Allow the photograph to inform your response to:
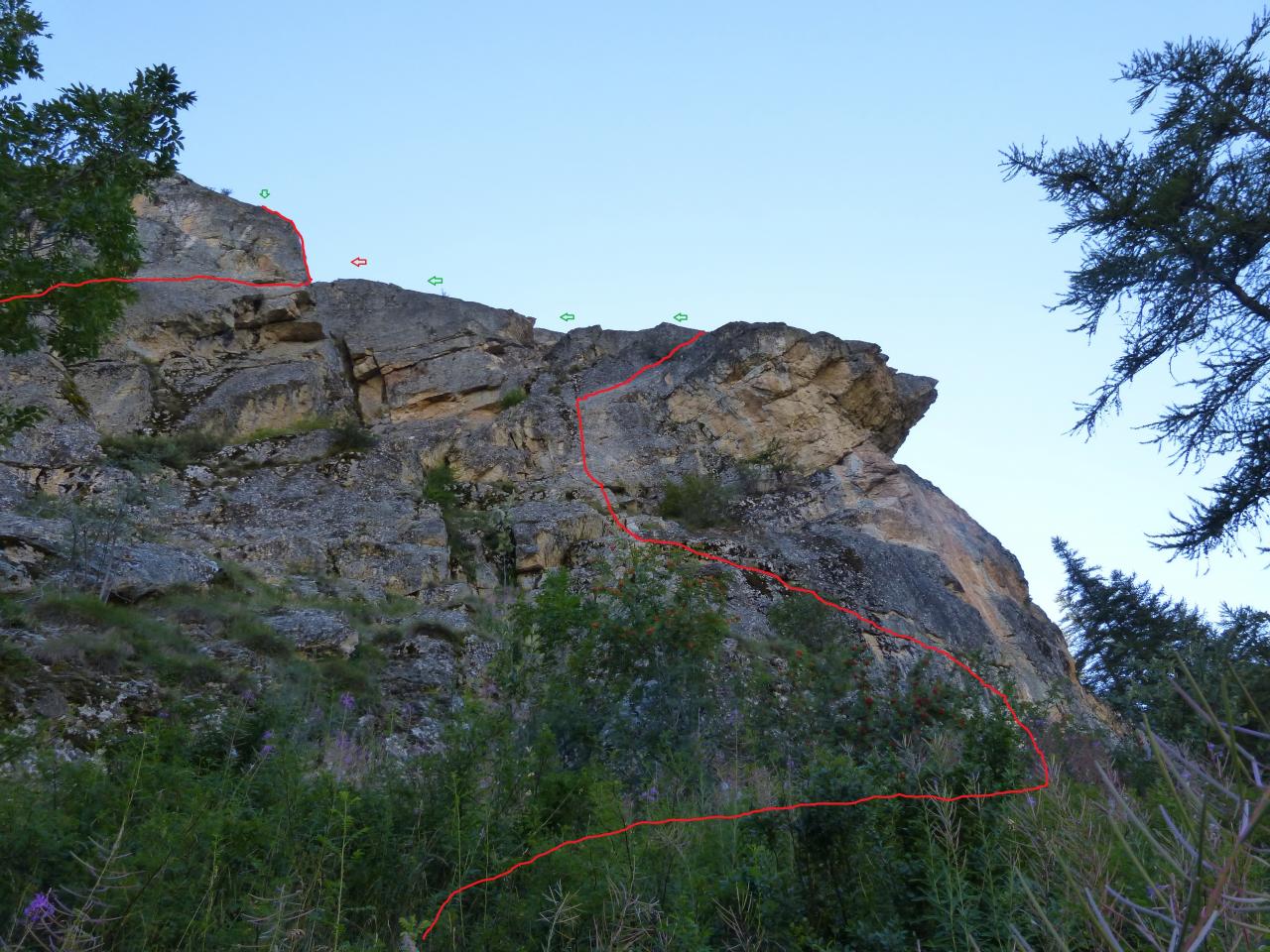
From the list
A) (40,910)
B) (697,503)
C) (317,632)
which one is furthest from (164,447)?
(40,910)

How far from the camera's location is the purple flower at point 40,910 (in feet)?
7.82

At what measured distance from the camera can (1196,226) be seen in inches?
318

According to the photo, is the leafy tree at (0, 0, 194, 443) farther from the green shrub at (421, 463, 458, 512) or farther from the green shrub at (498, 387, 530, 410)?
the green shrub at (498, 387, 530, 410)

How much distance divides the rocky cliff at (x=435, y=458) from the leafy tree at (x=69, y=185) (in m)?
4.89

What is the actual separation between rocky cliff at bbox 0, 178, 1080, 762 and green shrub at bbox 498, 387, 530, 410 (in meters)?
0.06

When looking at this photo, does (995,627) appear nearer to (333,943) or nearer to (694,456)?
(694,456)

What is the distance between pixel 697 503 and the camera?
20.8 metres

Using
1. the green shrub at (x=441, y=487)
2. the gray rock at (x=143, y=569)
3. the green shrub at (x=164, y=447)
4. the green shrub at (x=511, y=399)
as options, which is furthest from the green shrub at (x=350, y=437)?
the gray rock at (x=143, y=569)

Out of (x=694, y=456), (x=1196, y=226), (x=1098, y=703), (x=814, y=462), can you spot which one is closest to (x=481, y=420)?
(x=694, y=456)

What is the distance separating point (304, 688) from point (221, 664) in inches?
118

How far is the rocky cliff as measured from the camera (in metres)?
15.3

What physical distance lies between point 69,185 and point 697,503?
50.3ft

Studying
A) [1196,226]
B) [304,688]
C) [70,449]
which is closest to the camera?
[304,688]

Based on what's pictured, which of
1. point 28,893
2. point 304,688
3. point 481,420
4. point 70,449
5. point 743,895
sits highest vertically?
point 481,420
